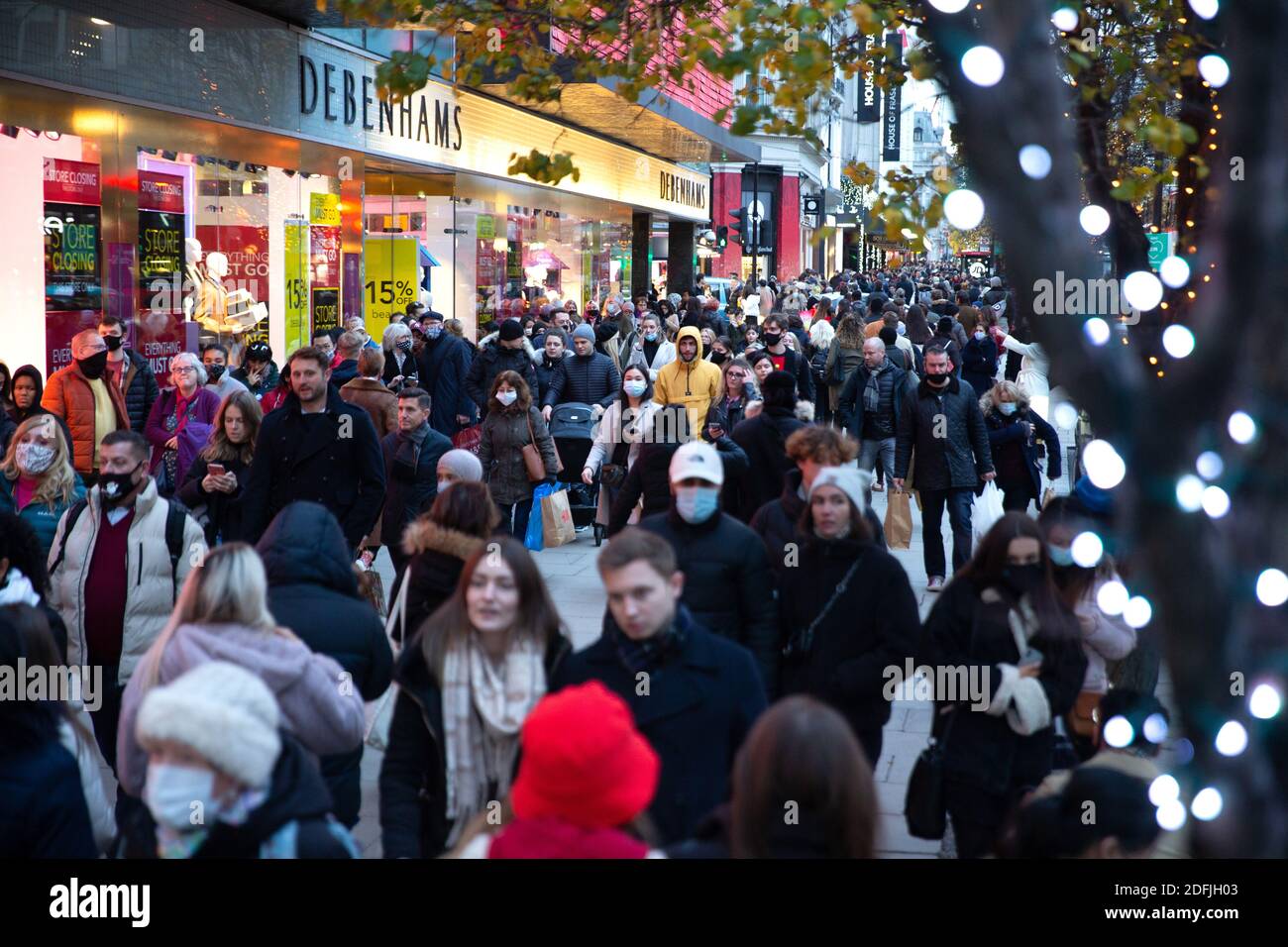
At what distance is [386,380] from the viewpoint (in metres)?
15.6

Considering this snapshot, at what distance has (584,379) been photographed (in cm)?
1418

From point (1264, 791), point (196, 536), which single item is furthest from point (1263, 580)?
point (196, 536)

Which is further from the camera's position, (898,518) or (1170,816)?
(898,518)

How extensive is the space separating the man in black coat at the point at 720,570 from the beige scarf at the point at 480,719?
1.43 meters

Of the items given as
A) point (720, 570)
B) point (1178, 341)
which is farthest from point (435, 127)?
point (1178, 341)

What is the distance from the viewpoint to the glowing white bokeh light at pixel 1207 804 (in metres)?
2.54

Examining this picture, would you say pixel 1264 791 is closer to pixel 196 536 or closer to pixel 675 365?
pixel 196 536

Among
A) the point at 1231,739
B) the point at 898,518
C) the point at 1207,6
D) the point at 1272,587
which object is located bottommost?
the point at 898,518

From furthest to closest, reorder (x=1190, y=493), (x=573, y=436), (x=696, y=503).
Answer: (x=573, y=436), (x=696, y=503), (x=1190, y=493)

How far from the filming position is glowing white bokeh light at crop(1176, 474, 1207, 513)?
2.42 m

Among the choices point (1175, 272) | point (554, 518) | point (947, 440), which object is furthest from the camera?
point (554, 518)

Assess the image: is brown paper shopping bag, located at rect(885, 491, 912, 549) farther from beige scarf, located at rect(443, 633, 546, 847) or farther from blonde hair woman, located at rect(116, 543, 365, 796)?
blonde hair woman, located at rect(116, 543, 365, 796)

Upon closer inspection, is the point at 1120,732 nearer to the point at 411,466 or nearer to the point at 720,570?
the point at 720,570

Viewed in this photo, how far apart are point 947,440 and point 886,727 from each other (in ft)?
10.9
